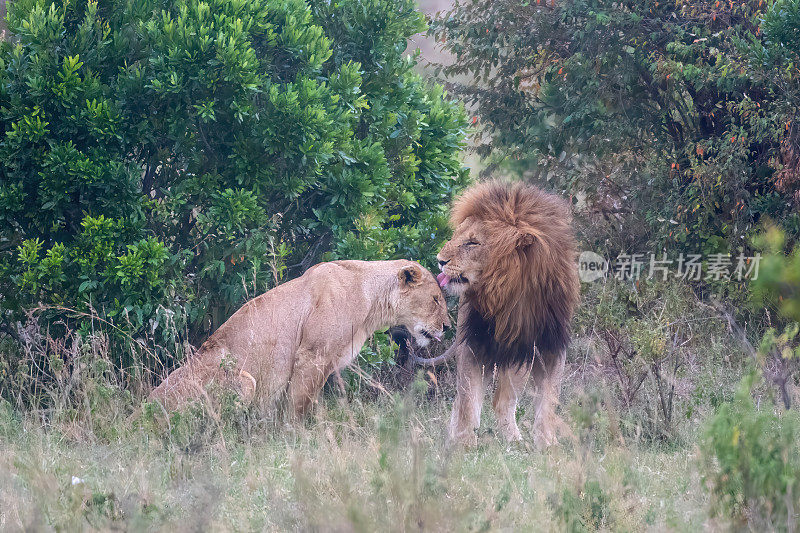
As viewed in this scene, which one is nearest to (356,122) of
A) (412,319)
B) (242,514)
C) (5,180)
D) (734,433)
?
(412,319)

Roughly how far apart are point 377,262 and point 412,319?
502 mm

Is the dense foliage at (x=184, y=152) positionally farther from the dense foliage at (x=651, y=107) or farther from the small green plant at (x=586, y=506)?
the dense foliage at (x=651, y=107)

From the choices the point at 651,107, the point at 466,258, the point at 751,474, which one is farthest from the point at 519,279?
the point at 651,107

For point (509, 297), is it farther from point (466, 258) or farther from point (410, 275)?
point (410, 275)

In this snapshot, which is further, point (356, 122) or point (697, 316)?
point (697, 316)

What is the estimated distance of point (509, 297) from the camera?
563cm

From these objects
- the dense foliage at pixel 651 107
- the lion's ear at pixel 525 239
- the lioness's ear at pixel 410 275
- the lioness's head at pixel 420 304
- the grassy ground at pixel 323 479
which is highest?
the dense foliage at pixel 651 107

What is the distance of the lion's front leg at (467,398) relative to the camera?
5602 millimetres

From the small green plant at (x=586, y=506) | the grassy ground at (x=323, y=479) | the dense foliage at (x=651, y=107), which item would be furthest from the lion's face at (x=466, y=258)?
the dense foliage at (x=651, y=107)

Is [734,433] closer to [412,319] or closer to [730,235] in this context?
[412,319]

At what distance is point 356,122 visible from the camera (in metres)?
7.25

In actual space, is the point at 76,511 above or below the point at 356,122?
below

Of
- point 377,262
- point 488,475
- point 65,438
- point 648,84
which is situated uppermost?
point 648,84

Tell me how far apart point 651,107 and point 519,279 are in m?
5.82
